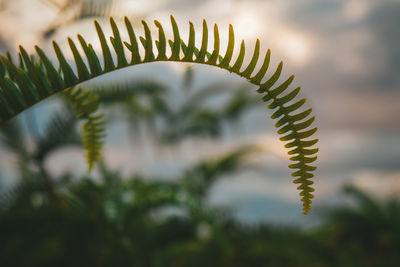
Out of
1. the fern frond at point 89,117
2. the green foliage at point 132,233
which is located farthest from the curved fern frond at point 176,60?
the green foliage at point 132,233

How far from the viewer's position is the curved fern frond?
1.25 ft

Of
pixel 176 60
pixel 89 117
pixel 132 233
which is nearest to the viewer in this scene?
pixel 176 60

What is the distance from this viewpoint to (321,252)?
1368mm

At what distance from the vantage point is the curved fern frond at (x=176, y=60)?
15.1 inches

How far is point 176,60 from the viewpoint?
40 cm

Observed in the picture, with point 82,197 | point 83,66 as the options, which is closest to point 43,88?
point 83,66

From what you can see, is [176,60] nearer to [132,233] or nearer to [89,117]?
[89,117]

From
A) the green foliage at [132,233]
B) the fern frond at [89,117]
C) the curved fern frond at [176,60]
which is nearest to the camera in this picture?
the curved fern frond at [176,60]

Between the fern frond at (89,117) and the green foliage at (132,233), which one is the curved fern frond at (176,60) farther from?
the green foliage at (132,233)

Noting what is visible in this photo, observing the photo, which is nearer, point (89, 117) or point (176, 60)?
point (176, 60)

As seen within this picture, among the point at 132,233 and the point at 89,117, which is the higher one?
the point at 89,117

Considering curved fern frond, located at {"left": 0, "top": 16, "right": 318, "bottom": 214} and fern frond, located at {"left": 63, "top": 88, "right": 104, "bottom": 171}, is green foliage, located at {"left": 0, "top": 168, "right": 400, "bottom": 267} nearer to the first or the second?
fern frond, located at {"left": 63, "top": 88, "right": 104, "bottom": 171}

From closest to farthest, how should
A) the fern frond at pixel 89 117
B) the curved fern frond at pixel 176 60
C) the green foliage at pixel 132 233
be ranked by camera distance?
the curved fern frond at pixel 176 60
the fern frond at pixel 89 117
the green foliage at pixel 132 233

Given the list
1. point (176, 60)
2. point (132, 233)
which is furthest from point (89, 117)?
point (132, 233)
